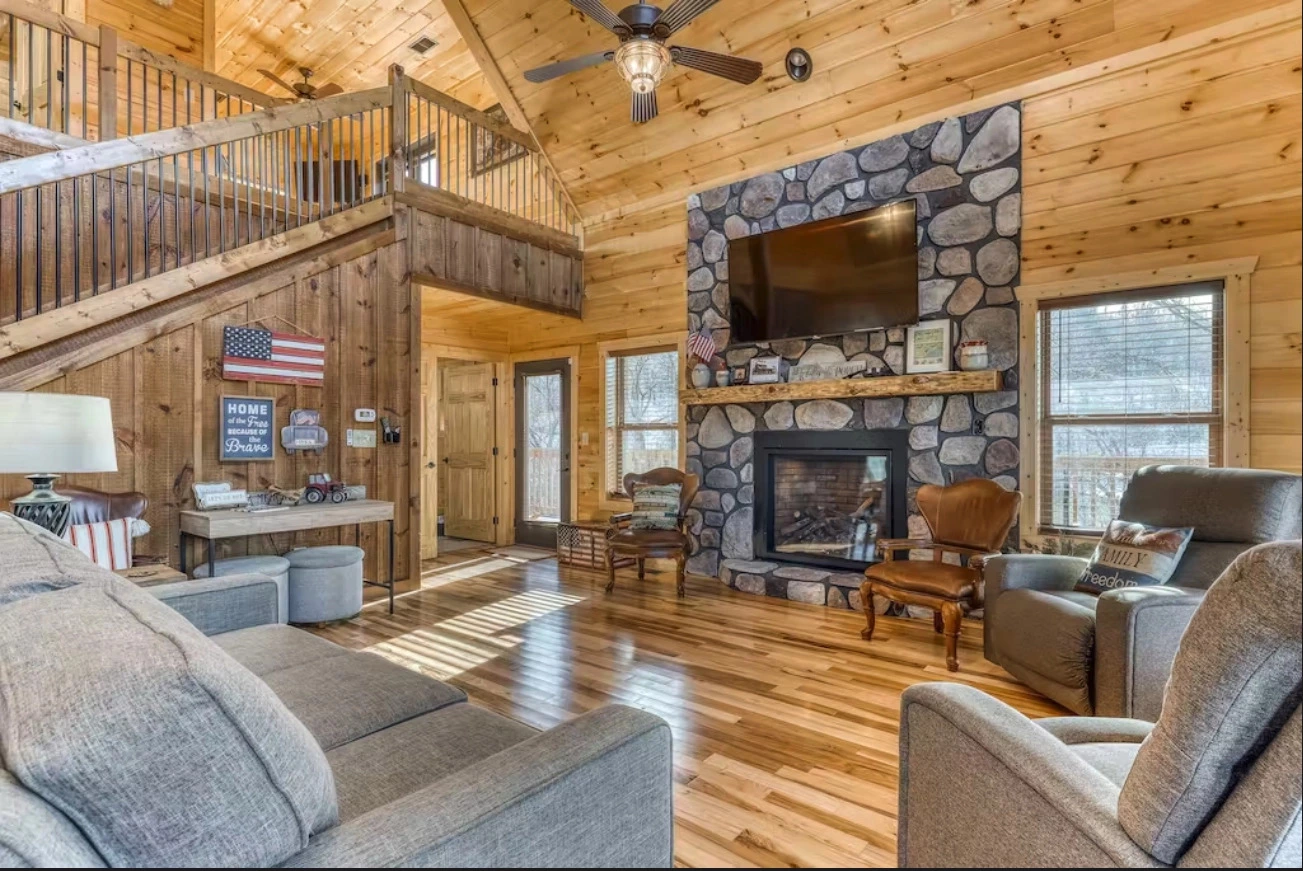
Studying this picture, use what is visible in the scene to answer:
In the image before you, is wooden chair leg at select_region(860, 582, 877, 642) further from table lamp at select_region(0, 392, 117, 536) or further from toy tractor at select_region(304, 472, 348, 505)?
table lamp at select_region(0, 392, 117, 536)

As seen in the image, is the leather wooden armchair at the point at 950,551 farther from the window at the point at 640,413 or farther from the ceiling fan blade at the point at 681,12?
the ceiling fan blade at the point at 681,12

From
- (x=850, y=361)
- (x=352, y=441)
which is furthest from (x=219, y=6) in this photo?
(x=850, y=361)

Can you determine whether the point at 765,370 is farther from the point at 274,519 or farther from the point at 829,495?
the point at 274,519

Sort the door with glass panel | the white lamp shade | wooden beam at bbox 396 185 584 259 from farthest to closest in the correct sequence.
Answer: the door with glass panel < wooden beam at bbox 396 185 584 259 < the white lamp shade

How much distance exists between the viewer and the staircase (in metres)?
3.30

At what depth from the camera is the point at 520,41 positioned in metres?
4.80

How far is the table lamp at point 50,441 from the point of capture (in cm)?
210

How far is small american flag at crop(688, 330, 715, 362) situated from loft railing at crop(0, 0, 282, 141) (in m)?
3.44

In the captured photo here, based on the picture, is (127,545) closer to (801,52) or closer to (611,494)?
(611,494)

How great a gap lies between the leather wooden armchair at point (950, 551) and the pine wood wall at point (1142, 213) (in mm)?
1338

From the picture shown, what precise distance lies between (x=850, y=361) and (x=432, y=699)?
358 cm

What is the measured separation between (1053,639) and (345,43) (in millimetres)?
7276

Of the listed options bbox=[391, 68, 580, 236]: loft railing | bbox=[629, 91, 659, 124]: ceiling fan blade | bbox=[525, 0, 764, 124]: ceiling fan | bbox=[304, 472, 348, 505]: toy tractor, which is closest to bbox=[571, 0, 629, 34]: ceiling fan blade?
bbox=[525, 0, 764, 124]: ceiling fan

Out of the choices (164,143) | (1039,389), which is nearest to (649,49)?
(164,143)
